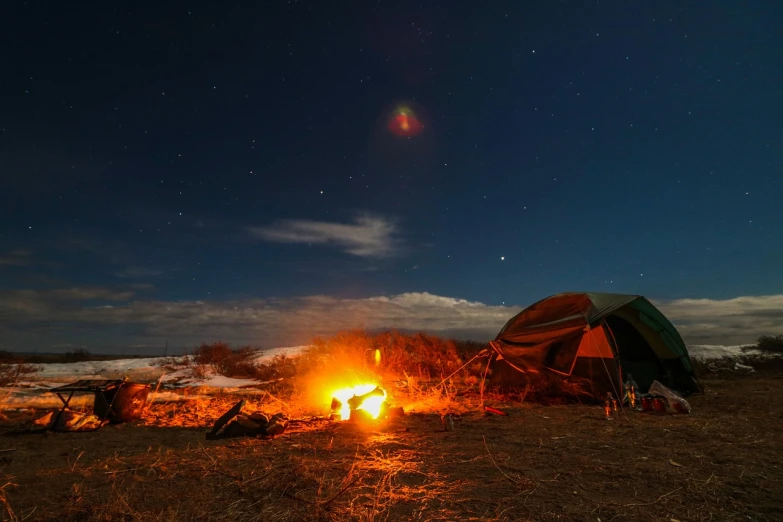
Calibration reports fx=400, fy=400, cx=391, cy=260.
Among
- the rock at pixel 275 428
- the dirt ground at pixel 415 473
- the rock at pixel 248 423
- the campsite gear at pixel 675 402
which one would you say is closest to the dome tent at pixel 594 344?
the campsite gear at pixel 675 402

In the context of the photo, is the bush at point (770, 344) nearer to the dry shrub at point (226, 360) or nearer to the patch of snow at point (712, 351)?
the patch of snow at point (712, 351)

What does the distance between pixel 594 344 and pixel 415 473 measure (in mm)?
6544

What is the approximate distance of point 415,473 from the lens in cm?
452

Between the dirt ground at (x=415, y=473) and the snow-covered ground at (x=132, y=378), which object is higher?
the snow-covered ground at (x=132, y=378)

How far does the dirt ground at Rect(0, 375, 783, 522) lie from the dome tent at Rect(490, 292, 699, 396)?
2013 millimetres

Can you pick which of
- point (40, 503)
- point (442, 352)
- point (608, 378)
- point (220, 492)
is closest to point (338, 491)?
point (220, 492)

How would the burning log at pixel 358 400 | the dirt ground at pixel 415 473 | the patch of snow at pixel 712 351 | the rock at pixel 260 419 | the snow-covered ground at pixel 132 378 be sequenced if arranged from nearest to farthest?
the dirt ground at pixel 415 473, the rock at pixel 260 419, the burning log at pixel 358 400, the snow-covered ground at pixel 132 378, the patch of snow at pixel 712 351

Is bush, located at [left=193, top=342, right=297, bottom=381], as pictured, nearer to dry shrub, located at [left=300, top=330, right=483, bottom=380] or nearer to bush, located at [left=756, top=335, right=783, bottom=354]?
dry shrub, located at [left=300, top=330, right=483, bottom=380]

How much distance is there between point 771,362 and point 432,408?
16.8m

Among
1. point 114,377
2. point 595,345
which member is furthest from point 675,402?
point 114,377

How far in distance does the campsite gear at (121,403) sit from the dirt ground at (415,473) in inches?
23.4

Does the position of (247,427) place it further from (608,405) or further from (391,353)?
(391,353)

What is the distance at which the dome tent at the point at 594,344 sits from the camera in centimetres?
915

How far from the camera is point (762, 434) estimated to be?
612cm
